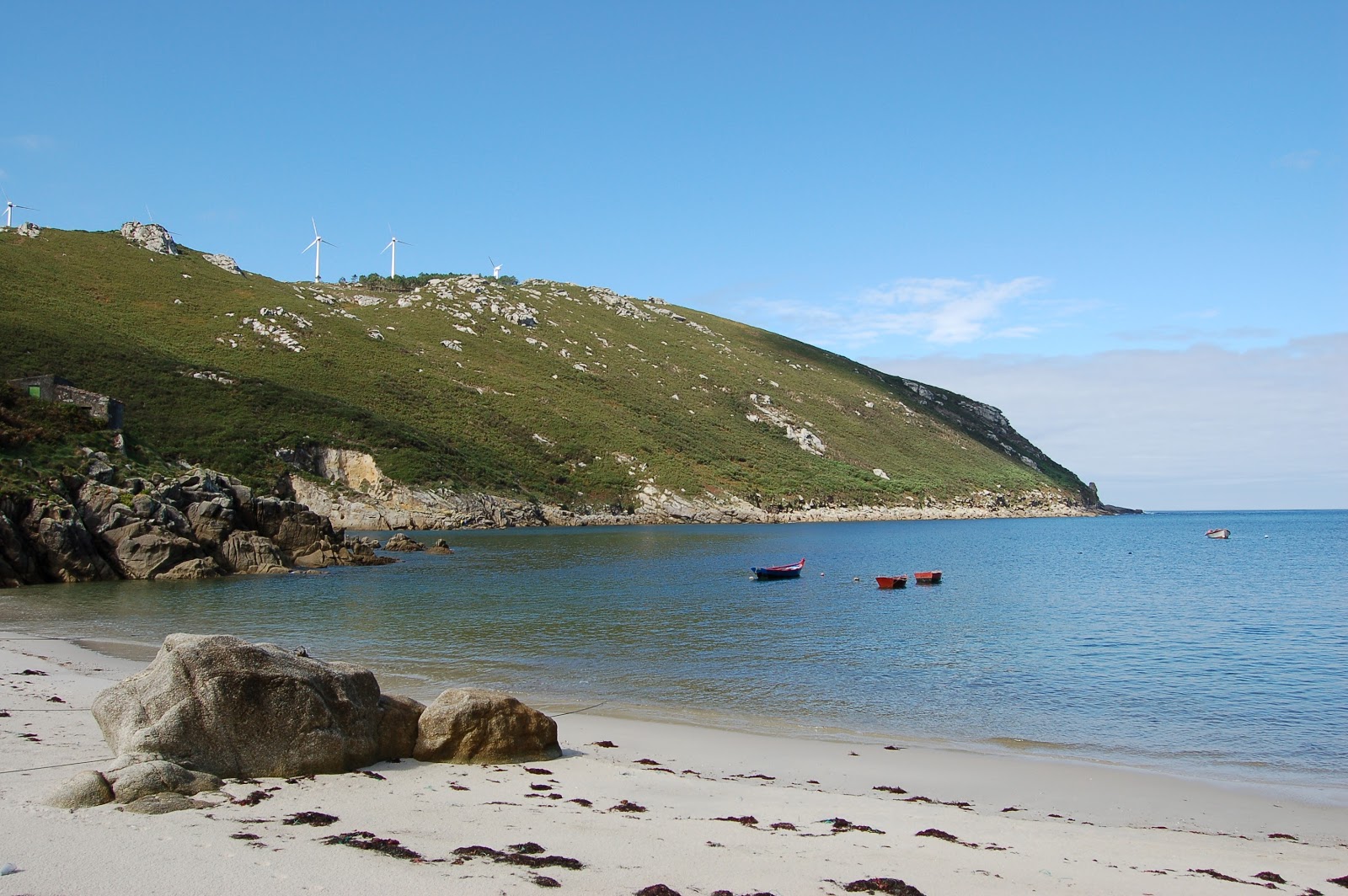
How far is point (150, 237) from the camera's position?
431ft

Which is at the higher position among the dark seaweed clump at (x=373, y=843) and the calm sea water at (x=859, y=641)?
the dark seaweed clump at (x=373, y=843)

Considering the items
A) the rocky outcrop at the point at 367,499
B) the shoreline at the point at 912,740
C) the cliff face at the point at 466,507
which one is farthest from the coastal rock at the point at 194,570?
the cliff face at the point at 466,507

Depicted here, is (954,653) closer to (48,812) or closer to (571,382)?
(48,812)

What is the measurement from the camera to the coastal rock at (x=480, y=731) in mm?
11320

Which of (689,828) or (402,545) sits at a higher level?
(689,828)

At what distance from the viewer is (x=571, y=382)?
439 ft

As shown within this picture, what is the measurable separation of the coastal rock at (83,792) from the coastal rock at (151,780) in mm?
91

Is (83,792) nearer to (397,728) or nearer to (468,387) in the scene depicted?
(397,728)

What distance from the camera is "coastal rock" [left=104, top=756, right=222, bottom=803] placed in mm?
8055

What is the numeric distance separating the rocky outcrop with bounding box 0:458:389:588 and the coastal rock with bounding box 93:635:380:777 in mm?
35013

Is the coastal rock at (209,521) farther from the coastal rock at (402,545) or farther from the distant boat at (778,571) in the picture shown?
the distant boat at (778,571)

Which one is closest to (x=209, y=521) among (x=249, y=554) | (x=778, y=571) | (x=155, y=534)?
(x=249, y=554)

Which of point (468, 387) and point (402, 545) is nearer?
point (402, 545)

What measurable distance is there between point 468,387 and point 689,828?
113739 millimetres
